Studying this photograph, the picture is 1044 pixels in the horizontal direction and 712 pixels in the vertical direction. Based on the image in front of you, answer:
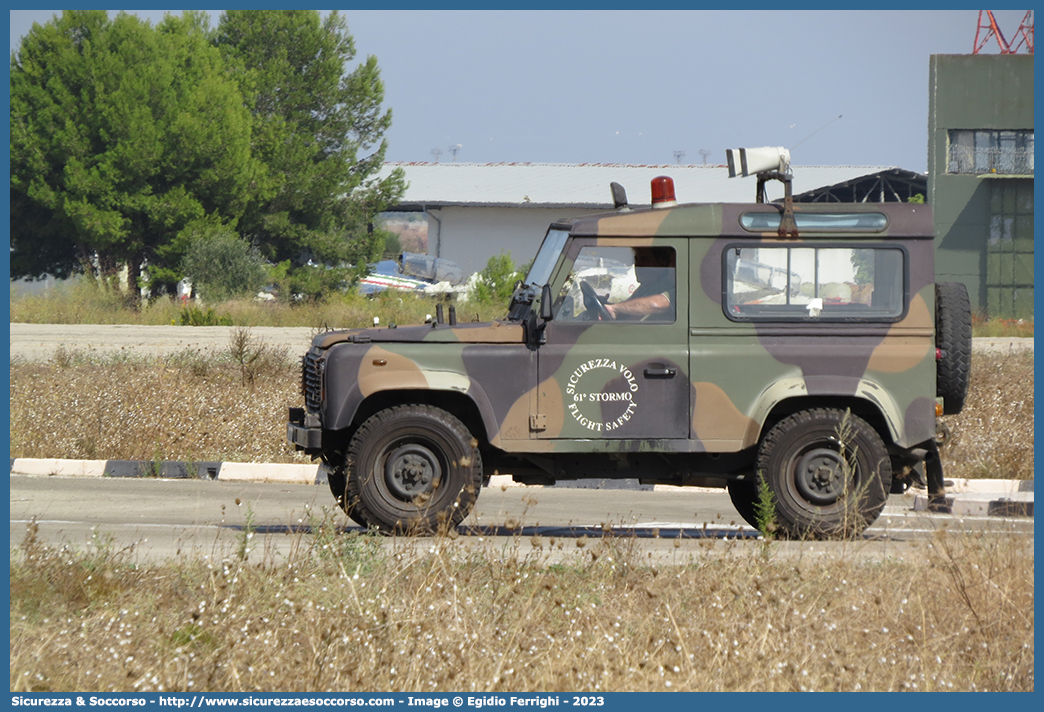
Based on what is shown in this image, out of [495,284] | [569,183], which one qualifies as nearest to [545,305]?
[495,284]

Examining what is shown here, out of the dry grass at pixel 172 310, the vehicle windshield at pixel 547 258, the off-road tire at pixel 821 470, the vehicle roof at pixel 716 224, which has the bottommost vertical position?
the off-road tire at pixel 821 470

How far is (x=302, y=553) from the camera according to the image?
266 inches

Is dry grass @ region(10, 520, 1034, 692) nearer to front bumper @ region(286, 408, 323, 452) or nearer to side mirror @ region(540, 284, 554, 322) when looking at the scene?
front bumper @ region(286, 408, 323, 452)

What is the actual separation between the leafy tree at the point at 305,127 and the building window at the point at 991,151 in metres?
21.1

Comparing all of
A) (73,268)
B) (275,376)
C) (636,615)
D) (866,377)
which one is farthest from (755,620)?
(73,268)

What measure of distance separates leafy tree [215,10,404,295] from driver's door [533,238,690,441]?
3602 cm

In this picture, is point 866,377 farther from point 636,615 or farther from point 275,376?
point 275,376

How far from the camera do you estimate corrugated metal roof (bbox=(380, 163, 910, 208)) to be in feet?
169

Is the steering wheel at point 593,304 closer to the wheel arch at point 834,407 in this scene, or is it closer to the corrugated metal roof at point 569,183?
the wheel arch at point 834,407

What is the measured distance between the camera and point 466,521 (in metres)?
9.41

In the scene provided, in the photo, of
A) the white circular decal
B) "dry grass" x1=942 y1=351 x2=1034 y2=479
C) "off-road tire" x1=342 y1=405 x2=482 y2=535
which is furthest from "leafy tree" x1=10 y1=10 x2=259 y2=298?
the white circular decal

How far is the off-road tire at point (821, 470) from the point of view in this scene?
7938 millimetres

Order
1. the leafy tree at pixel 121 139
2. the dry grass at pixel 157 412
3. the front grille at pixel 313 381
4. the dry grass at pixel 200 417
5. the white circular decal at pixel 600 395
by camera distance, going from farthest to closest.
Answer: the leafy tree at pixel 121 139, the dry grass at pixel 157 412, the dry grass at pixel 200 417, the front grille at pixel 313 381, the white circular decal at pixel 600 395

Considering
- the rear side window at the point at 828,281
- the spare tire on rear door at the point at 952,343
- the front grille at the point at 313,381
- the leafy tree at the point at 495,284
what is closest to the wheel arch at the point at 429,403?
the front grille at the point at 313,381
